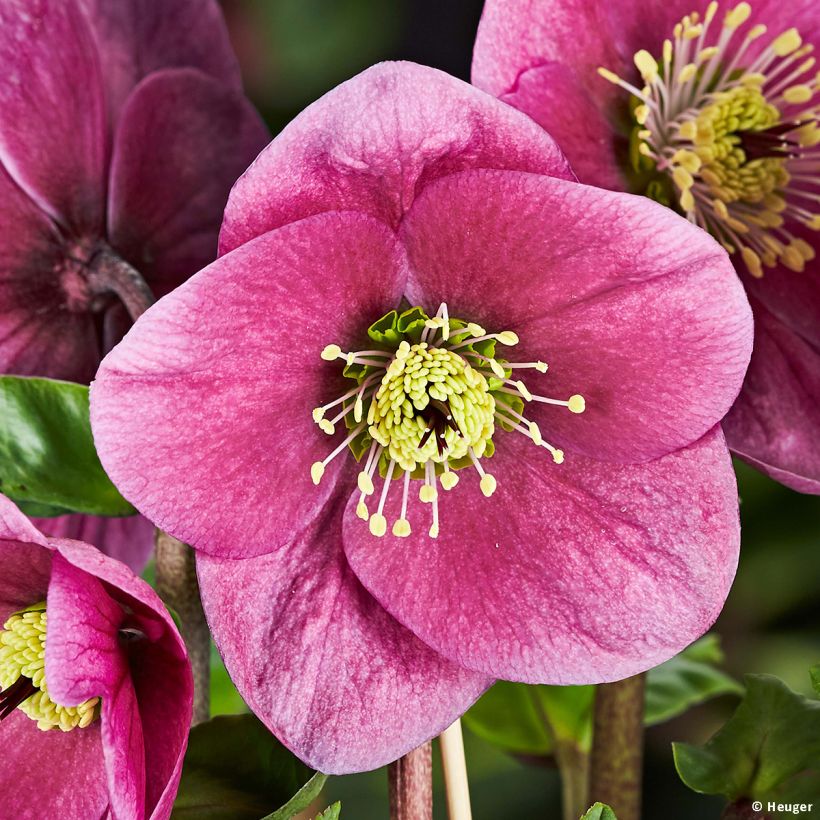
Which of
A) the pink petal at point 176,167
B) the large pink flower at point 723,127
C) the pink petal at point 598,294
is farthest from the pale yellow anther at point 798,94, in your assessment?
the pink petal at point 176,167

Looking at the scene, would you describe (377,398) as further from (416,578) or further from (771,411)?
(771,411)

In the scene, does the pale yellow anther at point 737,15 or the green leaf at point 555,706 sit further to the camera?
the green leaf at point 555,706

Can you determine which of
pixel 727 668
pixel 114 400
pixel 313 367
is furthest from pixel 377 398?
pixel 727 668

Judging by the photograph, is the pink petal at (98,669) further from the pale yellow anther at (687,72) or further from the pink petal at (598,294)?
the pale yellow anther at (687,72)

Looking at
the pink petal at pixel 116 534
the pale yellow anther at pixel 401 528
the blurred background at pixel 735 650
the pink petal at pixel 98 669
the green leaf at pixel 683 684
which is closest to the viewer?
the pink petal at pixel 98 669

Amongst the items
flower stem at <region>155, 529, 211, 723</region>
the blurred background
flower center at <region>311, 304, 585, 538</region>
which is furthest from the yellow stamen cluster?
the blurred background

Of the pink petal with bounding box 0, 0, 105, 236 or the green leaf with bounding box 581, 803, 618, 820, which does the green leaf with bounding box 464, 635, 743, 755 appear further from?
the pink petal with bounding box 0, 0, 105, 236
